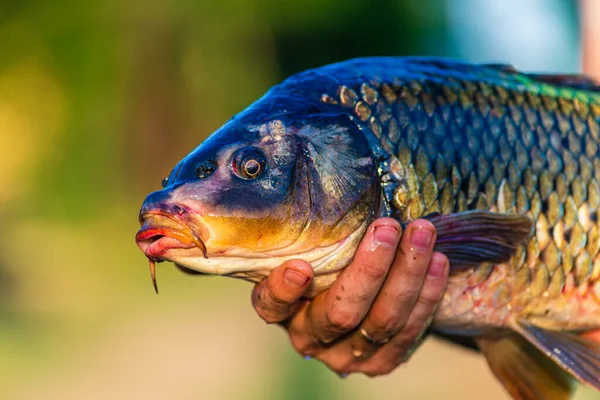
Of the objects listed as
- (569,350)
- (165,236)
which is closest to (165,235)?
(165,236)

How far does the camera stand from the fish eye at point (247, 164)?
2311 mm

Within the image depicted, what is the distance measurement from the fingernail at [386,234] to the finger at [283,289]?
0.21 meters

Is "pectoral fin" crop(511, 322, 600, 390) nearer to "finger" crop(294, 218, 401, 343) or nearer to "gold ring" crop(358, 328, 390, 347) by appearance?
"gold ring" crop(358, 328, 390, 347)

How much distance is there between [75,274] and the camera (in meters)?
11.2

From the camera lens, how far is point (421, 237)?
7.87ft

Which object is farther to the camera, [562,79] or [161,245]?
[562,79]

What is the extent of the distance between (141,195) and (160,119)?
1.82 m

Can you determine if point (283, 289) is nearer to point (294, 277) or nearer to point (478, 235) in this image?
point (294, 277)

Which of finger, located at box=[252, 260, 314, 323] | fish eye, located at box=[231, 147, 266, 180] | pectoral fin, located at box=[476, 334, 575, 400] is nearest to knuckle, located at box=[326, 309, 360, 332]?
finger, located at box=[252, 260, 314, 323]

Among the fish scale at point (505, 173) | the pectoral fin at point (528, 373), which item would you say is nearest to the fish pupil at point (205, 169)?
the fish scale at point (505, 173)

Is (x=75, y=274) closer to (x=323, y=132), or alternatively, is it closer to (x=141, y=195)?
(x=141, y=195)

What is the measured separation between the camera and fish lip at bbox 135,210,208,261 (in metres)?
2.17

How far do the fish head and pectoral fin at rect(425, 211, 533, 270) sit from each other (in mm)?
227

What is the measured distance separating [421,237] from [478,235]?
210 millimetres
